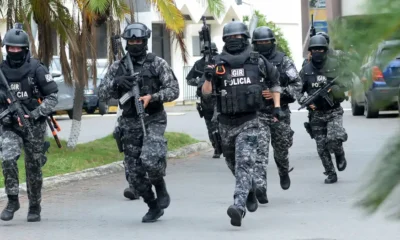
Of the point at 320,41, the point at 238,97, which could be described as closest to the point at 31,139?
the point at 238,97

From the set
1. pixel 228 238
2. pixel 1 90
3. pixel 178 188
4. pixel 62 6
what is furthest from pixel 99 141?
pixel 228 238

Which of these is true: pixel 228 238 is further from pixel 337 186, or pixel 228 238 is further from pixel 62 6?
pixel 62 6

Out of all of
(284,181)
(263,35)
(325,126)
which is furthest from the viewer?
(325,126)

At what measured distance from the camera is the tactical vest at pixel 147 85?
8406 millimetres

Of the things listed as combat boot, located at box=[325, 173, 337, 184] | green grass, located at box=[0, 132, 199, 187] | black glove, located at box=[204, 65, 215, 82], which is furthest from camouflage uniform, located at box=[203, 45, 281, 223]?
green grass, located at box=[0, 132, 199, 187]

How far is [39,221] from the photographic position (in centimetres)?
893

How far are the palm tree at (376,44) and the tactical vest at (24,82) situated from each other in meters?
7.60

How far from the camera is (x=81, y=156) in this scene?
14047 millimetres

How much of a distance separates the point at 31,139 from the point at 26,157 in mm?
203

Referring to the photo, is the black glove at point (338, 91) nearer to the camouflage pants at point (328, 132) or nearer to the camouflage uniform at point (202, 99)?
the camouflage pants at point (328, 132)

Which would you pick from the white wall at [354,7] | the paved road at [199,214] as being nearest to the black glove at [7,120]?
the paved road at [199,214]

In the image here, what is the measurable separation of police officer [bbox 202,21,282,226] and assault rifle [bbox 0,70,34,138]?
1.78 m

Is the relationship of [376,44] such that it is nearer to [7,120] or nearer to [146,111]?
[146,111]

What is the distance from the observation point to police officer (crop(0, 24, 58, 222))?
28.2 feet
